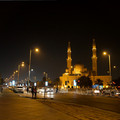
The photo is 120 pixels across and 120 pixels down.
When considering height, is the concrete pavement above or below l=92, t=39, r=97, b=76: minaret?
below

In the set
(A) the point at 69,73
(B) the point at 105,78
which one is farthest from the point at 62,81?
(B) the point at 105,78

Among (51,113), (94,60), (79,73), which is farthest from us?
(79,73)

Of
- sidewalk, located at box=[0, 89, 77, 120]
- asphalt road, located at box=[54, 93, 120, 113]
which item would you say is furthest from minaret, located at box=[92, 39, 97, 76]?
sidewalk, located at box=[0, 89, 77, 120]

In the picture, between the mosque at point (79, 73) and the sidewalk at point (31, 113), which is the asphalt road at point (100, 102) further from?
the mosque at point (79, 73)

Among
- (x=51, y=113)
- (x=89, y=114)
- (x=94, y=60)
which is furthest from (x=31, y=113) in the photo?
(x=94, y=60)

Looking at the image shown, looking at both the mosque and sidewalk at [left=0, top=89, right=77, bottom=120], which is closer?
sidewalk at [left=0, top=89, right=77, bottom=120]

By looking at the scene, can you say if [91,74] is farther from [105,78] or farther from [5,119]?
[5,119]

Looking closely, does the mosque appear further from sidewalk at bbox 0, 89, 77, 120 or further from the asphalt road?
sidewalk at bbox 0, 89, 77, 120

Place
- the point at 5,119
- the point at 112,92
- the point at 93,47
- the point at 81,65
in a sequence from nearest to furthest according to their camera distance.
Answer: the point at 5,119 < the point at 112,92 < the point at 93,47 < the point at 81,65

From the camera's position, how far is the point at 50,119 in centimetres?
805

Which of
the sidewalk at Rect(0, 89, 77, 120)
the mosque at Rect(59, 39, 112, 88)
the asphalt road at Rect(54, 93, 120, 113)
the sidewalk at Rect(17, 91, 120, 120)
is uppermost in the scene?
the mosque at Rect(59, 39, 112, 88)

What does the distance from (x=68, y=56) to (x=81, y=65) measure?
1202 centimetres

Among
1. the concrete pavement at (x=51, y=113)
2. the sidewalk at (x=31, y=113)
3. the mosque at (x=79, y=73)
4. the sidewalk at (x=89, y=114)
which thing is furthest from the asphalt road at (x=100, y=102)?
the mosque at (x=79, y=73)

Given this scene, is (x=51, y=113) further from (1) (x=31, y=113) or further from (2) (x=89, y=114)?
(2) (x=89, y=114)
